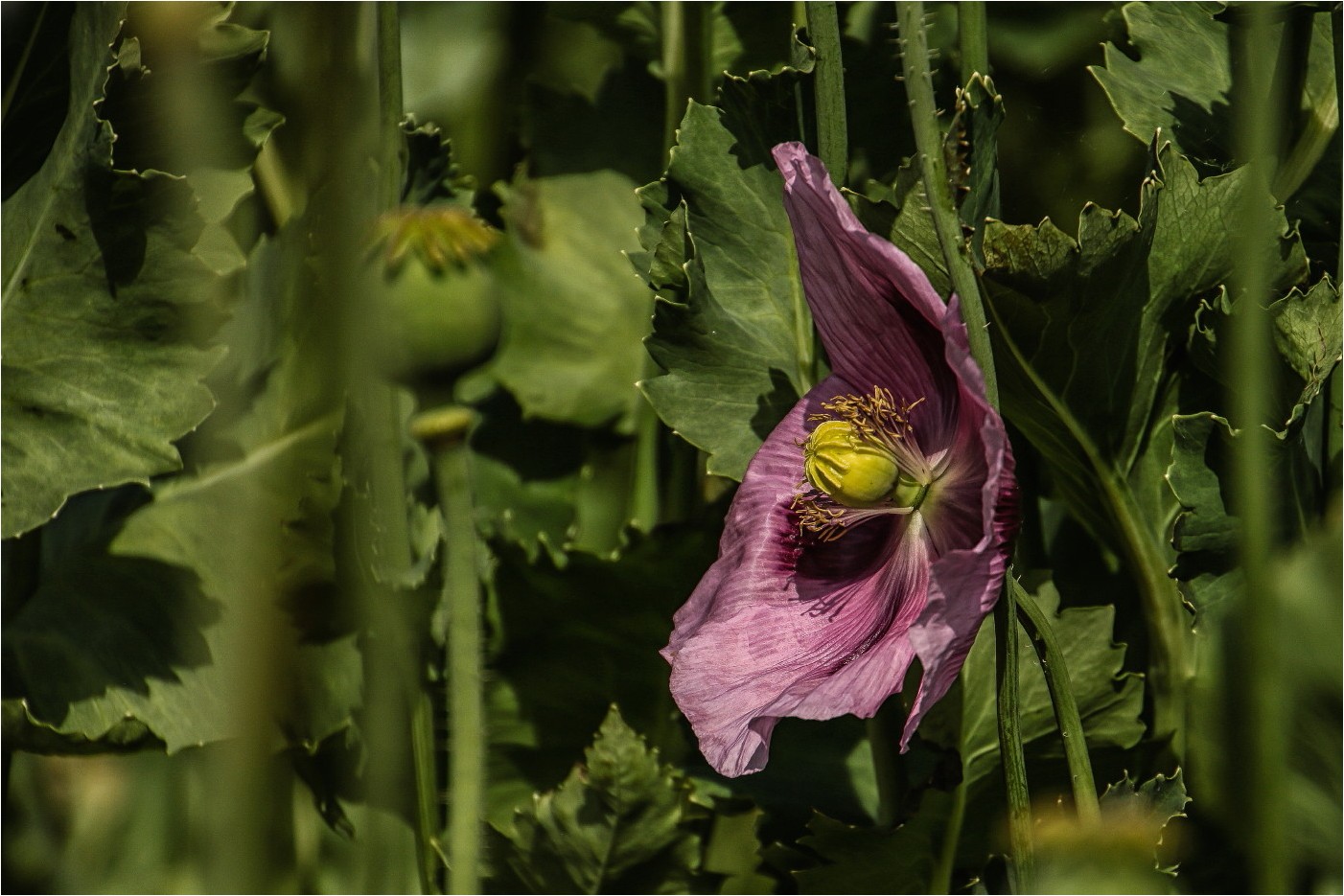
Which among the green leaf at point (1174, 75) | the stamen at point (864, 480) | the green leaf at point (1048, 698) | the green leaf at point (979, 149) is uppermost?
the green leaf at point (1174, 75)

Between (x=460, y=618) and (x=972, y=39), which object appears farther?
(x=972, y=39)

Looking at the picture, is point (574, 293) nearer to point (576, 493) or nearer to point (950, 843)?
point (576, 493)

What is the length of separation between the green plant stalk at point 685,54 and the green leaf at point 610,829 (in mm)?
323

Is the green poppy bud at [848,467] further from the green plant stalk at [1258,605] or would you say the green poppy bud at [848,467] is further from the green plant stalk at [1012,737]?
the green plant stalk at [1258,605]

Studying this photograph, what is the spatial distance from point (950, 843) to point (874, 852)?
0.03 meters

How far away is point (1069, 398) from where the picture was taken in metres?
0.54

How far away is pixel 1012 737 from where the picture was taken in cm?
39

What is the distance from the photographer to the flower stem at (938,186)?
1.24ft

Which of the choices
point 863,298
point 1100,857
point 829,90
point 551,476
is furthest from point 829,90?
point 1100,857

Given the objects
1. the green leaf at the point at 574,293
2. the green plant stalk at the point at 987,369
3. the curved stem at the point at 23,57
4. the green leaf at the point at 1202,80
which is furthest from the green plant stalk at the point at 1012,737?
the curved stem at the point at 23,57

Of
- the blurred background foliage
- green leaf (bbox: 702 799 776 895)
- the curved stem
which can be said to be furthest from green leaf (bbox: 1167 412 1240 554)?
the curved stem

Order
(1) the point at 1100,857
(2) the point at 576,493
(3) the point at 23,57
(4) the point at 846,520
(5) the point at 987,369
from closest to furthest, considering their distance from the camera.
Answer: (1) the point at 1100,857
(5) the point at 987,369
(4) the point at 846,520
(3) the point at 23,57
(2) the point at 576,493

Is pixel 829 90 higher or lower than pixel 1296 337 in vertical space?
higher

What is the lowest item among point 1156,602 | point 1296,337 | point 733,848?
point 733,848
